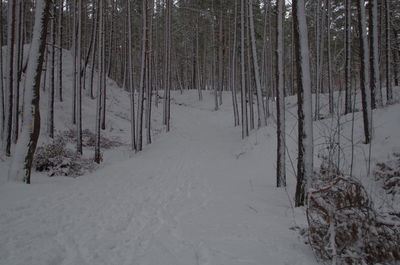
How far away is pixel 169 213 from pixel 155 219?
0.41 metres

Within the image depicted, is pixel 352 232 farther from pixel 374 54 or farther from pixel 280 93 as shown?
pixel 374 54

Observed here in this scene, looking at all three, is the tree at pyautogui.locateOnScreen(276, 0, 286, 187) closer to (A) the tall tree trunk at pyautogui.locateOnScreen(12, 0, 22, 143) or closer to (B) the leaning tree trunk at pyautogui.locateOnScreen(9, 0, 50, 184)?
(B) the leaning tree trunk at pyautogui.locateOnScreen(9, 0, 50, 184)

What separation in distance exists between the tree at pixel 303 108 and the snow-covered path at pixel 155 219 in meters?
0.63

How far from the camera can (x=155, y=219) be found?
4.84 meters

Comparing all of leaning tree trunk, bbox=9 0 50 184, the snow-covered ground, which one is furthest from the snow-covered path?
leaning tree trunk, bbox=9 0 50 184

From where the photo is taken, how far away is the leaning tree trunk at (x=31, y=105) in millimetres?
7203

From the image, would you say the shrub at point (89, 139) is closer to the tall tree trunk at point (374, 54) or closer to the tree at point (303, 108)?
the tree at point (303, 108)

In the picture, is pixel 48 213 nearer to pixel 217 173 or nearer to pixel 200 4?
pixel 217 173

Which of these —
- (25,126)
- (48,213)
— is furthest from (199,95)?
(48,213)

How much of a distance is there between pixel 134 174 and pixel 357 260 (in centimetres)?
773

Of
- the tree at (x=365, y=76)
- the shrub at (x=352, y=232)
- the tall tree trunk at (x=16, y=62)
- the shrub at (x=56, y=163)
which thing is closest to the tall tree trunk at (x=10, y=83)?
the tall tree trunk at (x=16, y=62)

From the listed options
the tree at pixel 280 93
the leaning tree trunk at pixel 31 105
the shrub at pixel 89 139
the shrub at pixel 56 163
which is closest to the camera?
the tree at pixel 280 93

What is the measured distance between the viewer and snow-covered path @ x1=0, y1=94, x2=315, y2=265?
3.38 meters

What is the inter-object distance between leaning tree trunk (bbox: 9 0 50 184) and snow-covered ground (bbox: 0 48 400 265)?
1.74 ft
